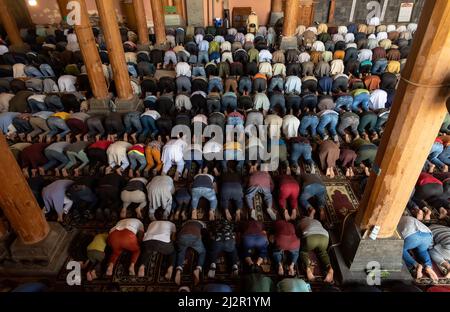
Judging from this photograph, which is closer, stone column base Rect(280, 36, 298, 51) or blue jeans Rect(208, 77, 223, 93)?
blue jeans Rect(208, 77, 223, 93)

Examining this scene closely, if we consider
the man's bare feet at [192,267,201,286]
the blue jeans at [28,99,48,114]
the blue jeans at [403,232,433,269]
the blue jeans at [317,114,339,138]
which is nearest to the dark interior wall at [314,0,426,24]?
the blue jeans at [317,114,339,138]

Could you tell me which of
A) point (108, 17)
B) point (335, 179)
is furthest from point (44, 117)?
point (335, 179)

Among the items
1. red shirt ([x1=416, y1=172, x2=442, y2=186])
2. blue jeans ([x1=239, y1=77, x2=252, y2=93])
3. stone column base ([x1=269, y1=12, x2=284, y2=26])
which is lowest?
red shirt ([x1=416, y1=172, x2=442, y2=186])

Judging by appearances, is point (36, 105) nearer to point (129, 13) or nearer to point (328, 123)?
point (328, 123)

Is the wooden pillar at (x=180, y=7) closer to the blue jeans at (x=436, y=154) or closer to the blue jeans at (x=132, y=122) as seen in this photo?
the blue jeans at (x=132, y=122)

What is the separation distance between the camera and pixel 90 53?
735cm

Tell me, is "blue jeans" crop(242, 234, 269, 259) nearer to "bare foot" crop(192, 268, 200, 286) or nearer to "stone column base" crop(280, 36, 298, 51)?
"bare foot" crop(192, 268, 200, 286)

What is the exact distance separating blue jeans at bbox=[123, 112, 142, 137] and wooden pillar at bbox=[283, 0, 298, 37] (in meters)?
7.28

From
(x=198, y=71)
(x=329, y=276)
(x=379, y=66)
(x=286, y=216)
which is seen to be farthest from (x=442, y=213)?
(x=198, y=71)

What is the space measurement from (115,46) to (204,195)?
461cm

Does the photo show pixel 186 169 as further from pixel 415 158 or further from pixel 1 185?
pixel 415 158

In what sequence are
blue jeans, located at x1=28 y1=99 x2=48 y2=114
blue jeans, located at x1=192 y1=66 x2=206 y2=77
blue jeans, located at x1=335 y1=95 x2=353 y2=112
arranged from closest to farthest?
blue jeans, located at x1=335 y1=95 x2=353 y2=112 < blue jeans, located at x1=28 y1=99 x2=48 y2=114 < blue jeans, located at x1=192 y1=66 x2=206 y2=77

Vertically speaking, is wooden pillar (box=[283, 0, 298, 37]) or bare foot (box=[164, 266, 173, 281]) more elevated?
wooden pillar (box=[283, 0, 298, 37])

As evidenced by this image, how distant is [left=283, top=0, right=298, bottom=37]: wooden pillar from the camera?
11016 mm
